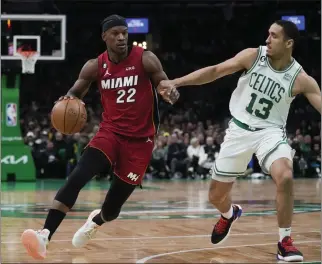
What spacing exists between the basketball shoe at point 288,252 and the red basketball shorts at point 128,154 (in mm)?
1372

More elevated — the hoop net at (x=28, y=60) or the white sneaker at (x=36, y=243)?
the hoop net at (x=28, y=60)

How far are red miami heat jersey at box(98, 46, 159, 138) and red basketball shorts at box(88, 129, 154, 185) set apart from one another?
62mm

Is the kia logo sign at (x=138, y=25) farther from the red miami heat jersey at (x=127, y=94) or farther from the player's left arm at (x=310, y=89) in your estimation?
the player's left arm at (x=310, y=89)

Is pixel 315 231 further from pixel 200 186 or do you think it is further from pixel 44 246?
pixel 200 186

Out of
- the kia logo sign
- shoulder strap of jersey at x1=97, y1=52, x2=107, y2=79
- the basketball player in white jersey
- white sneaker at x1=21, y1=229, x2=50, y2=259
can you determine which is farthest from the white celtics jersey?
the kia logo sign

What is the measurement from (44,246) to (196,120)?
1851 centimetres

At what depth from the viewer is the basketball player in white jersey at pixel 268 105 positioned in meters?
6.14

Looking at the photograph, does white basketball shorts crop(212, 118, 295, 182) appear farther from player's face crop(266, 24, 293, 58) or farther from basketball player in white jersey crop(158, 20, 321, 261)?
player's face crop(266, 24, 293, 58)

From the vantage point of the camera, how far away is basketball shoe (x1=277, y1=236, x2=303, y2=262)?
602 centimetres

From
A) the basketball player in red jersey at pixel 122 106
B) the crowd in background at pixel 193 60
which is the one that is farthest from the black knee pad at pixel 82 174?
the crowd in background at pixel 193 60

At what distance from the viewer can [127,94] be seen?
636 centimetres

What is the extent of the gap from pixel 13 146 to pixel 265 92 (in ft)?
43.8

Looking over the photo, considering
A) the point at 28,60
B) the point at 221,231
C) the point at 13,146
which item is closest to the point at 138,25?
the point at 28,60

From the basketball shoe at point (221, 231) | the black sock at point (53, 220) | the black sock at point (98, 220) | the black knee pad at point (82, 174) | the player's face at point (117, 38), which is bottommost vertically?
the basketball shoe at point (221, 231)
